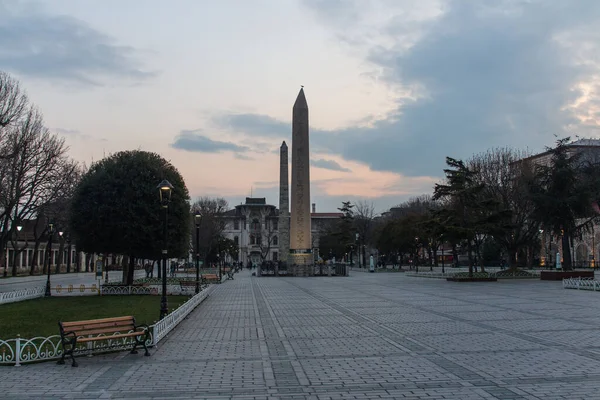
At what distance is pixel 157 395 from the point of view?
7664mm

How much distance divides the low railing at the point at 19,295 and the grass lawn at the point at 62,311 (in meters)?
0.52

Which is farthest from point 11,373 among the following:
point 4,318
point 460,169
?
point 460,169

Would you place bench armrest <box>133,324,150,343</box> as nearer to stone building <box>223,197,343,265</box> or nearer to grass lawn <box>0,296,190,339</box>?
grass lawn <box>0,296,190,339</box>

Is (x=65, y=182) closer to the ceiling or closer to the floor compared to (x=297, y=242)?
closer to the ceiling

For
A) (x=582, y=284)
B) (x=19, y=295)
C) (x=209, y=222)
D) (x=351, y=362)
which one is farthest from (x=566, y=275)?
(x=209, y=222)

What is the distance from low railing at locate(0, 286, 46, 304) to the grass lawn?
52 cm

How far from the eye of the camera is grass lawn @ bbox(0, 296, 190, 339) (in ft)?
48.3

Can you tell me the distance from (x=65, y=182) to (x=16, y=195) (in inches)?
281

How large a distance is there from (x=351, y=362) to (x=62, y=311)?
44.1 feet

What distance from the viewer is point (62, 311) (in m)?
19.4

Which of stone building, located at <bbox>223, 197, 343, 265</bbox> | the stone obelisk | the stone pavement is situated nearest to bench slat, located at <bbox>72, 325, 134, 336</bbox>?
the stone pavement

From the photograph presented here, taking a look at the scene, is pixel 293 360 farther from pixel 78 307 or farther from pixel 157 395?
pixel 78 307

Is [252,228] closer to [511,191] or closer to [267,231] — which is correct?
[267,231]

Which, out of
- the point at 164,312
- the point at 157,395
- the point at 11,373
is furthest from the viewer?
the point at 164,312
